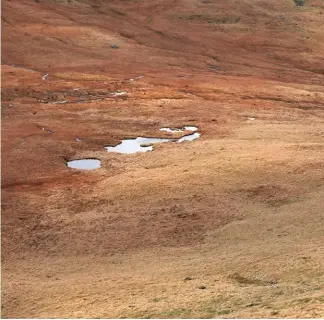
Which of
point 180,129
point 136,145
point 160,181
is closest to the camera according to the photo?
point 160,181

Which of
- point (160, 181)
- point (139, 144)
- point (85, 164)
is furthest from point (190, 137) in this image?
point (160, 181)

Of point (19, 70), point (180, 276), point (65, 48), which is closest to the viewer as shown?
point (180, 276)

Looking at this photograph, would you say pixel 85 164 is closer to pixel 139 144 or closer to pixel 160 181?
pixel 139 144

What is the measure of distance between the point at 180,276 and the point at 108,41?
161 feet

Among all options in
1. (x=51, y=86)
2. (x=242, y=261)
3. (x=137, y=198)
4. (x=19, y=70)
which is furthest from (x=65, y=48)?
(x=242, y=261)

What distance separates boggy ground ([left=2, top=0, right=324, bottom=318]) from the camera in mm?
19703

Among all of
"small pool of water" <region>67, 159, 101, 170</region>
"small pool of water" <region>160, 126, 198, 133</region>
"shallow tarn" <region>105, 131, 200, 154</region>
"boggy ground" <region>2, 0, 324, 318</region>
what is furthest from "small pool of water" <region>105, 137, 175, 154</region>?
"small pool of water" <region>67, 159, 101, 170</region>

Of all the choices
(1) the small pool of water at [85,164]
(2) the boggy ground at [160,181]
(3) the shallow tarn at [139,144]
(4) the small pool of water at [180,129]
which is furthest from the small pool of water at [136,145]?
(1) the small pool of water at [85,164]

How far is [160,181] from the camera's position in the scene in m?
30.5

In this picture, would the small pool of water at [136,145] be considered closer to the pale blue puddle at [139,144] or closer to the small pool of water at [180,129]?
the pale blue puddle at [139,144]

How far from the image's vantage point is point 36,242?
24.9 metres

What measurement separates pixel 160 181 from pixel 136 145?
6.96 metres

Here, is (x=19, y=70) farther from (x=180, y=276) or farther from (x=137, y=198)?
(x=180, y=276)

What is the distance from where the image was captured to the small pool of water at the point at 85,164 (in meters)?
33.1
